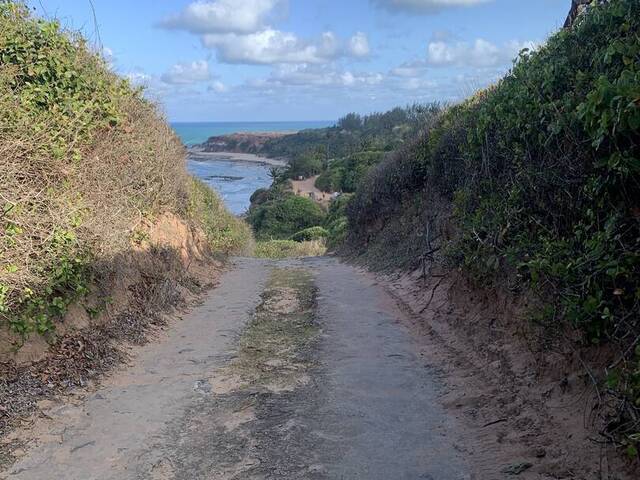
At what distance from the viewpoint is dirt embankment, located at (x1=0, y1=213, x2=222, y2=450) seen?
5.34 m

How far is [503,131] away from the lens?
7574 millimetres

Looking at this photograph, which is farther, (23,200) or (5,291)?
(23,200)

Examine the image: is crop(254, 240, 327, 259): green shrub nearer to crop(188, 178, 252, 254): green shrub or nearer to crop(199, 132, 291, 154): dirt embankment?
crop(188, 178, 252, 254): green shrub

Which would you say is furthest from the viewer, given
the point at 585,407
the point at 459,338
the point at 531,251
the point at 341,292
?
the point at 341,292

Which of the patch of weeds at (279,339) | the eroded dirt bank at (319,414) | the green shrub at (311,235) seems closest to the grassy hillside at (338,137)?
the green shrub at (311,235)

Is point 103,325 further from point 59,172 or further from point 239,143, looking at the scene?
point 239,143

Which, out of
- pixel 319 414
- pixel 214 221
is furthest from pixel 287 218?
pixel 319 414

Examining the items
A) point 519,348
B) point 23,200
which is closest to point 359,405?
point 519,348

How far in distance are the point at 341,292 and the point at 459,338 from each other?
4218 mm

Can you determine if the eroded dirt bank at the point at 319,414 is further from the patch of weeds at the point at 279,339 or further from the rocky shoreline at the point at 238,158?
the rocky shoreline at the point at 238,158

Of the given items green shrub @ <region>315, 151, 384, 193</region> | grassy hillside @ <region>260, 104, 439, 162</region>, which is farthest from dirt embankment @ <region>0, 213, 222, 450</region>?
grassy hillside @ <region>260, 104, 439, 162</region>

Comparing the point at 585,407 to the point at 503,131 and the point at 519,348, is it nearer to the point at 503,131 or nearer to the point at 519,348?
the point at 519,348

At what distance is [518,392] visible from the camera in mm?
5117

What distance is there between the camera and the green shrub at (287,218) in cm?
4806
